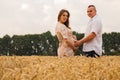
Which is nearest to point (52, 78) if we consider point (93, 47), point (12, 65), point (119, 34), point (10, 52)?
point (93, 47)

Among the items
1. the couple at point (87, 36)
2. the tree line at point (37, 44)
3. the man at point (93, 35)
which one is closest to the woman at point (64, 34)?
the couple at point (87, 36)

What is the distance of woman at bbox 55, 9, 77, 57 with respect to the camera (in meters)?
9.70

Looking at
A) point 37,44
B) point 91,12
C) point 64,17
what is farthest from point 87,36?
point 37,44

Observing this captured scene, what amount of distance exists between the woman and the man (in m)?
0.40

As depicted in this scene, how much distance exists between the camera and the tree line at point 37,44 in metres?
70.5

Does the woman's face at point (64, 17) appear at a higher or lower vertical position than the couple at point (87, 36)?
higher

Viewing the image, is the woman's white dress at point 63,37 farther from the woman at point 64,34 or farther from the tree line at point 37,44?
the tree line at point 37,44

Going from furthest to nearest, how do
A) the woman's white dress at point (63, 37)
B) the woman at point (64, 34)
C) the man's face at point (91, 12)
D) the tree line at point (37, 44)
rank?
1. the tree line at point (37, 44)
2. the woman's white dress at point (63, 37)
3. the woman at point (64, 34)
4. the man's face at point (91, 12)

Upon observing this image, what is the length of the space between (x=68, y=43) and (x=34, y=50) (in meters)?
62.2

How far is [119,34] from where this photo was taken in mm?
73938

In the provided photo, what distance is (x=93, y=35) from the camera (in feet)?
31.5

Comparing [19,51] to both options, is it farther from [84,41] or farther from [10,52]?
[84,41]

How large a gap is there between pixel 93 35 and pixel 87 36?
0.16m

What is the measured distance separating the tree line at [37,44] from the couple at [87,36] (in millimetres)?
58582
